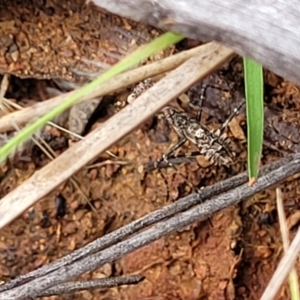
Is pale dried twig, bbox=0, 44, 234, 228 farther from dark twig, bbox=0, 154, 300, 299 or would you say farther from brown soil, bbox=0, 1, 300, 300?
brown soil, bbox=0, 1, 300, 300

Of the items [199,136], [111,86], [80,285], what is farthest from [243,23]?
[199,136]

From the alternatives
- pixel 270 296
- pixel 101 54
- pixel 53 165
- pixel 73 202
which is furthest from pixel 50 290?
pixel 101 54

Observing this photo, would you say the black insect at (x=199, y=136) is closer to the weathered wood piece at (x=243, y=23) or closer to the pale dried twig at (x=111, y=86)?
the pale dried twig at (x=111, y=86)

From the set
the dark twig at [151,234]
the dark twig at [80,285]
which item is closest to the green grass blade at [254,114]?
the dark twig at [151,234]

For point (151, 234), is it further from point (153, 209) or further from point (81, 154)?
point (153, 209)

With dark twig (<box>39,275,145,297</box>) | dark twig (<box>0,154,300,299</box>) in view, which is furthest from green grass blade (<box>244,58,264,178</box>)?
dark twig (<box>39,275,145,297</box>)

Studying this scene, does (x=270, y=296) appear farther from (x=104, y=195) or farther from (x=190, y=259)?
(x=104, y=195)
